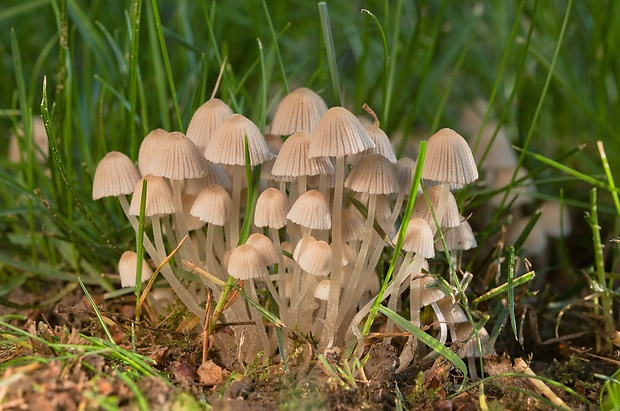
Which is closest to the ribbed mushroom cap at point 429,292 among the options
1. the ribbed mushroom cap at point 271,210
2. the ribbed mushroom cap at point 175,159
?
the ribbed mushroom cap at point 271,210

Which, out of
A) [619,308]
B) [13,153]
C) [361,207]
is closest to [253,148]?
[361,207]

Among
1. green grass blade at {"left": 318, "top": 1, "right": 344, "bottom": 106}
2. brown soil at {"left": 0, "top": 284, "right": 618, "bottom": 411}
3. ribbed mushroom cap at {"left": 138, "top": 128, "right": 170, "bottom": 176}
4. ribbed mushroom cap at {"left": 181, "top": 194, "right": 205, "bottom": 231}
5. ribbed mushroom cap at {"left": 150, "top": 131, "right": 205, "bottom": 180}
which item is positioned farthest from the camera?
green grass blade at {"left": 318, "top": 1, "right": 344, "bottom": 106}

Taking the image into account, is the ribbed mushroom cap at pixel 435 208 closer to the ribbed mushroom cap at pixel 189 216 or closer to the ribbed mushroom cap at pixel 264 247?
the ribbed mushroom cap at pixel 264 247

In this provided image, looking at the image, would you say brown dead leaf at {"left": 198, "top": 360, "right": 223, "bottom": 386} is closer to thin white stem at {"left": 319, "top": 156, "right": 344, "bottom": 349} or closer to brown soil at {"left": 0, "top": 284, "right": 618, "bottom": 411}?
brown soil at {"left": 0, "top": 284, "right": 618, "bottom": 411}

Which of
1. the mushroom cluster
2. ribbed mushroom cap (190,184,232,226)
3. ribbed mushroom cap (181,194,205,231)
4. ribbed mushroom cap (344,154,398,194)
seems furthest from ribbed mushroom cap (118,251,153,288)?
ribbed mushroom cap (344,154,398,194)

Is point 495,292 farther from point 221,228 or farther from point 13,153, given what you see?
point 13,153

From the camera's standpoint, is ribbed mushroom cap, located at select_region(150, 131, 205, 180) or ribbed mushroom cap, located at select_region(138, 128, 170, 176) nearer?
ribbed mushroom cap, located at select_region(150, 131, 205, 180)
